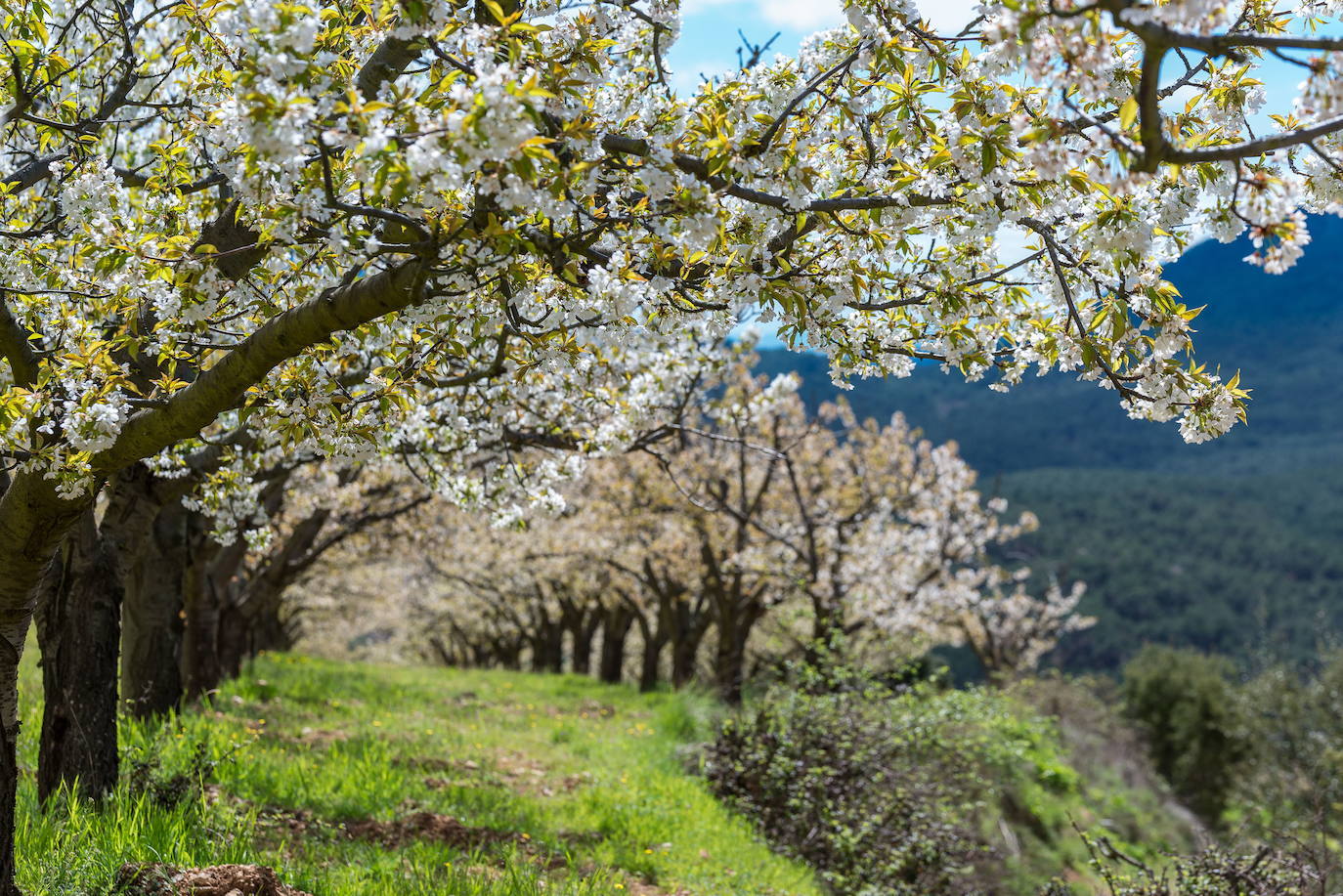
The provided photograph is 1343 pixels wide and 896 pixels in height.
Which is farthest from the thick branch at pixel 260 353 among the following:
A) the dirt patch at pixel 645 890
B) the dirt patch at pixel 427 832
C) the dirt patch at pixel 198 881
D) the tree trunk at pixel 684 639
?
the tree trunk at pixel 684 639

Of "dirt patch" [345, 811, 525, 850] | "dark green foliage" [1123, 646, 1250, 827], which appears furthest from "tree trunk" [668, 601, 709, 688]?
"dark green foliage" [1123, 646, 1250, 827]

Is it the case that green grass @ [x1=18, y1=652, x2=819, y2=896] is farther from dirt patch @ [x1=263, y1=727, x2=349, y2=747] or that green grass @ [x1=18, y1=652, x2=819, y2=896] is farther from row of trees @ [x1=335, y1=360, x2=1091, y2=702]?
row of trees @ [x1=335, y1=360, x2=1091, y2=702]

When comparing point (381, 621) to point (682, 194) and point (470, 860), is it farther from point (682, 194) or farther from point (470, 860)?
point (682, 194)

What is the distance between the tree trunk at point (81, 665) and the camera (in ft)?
16.6

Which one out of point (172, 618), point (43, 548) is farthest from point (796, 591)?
point (43, 548)

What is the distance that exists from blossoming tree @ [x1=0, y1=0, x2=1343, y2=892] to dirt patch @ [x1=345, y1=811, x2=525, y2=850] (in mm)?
2402

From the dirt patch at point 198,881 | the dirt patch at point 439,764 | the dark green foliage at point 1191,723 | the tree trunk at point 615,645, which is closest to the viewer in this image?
the dirt patch at point 198,881

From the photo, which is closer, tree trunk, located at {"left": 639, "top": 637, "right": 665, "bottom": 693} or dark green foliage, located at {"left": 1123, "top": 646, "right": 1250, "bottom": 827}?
tree trunk, located at {"left": 639, "top": 637, "right": 665, "bottom": 693}

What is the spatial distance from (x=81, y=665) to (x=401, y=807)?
2.34m

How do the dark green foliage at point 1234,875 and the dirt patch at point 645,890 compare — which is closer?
the dark green foliage at point 1234,875

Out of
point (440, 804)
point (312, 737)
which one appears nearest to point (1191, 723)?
point (312, 737)

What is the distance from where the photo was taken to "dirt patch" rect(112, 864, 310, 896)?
151 inches

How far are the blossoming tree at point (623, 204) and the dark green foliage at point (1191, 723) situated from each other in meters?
28.8

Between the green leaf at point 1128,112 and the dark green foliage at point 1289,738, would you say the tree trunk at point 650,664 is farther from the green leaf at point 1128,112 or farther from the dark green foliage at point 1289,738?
the green leaf at point 1128,112
